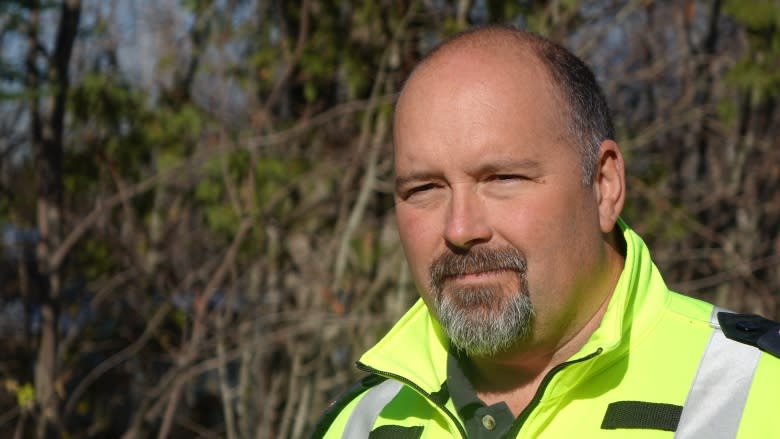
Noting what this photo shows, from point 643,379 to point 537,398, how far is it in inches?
7.2

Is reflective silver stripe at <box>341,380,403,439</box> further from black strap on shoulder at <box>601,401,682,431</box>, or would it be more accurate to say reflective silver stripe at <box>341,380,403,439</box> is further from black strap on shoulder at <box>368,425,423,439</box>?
black strap on shoulder at <box>601,401,682,431</box>

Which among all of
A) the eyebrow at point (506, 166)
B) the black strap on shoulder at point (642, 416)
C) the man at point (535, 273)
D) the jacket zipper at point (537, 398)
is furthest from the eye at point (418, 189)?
the black strap on shoulder at point (642, 416)

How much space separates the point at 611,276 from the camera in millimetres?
1984

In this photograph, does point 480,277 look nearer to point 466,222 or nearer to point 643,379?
point 466,222

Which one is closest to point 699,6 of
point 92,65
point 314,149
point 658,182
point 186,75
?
point 658,182

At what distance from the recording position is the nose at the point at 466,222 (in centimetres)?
186

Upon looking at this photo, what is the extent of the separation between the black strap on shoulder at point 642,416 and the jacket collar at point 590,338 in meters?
0.08

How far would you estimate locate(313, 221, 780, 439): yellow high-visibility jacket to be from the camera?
1.70 metres

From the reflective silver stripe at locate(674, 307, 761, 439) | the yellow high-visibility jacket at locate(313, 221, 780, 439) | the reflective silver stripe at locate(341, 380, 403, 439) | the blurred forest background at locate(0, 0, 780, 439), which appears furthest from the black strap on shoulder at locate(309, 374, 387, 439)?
the blurred forest background at locate(0, 0, 780, 439)

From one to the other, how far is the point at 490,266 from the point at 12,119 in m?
4.40

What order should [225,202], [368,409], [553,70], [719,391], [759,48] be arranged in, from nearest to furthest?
[719,391]
[553,70]
[368,409]
[225,202]
[759,48]

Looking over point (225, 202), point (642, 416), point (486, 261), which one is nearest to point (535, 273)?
point (486, 261)

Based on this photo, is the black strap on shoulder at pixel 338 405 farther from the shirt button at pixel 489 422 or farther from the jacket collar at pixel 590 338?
the shirt button at pixel 489 422

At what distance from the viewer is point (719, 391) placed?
1.72 m
